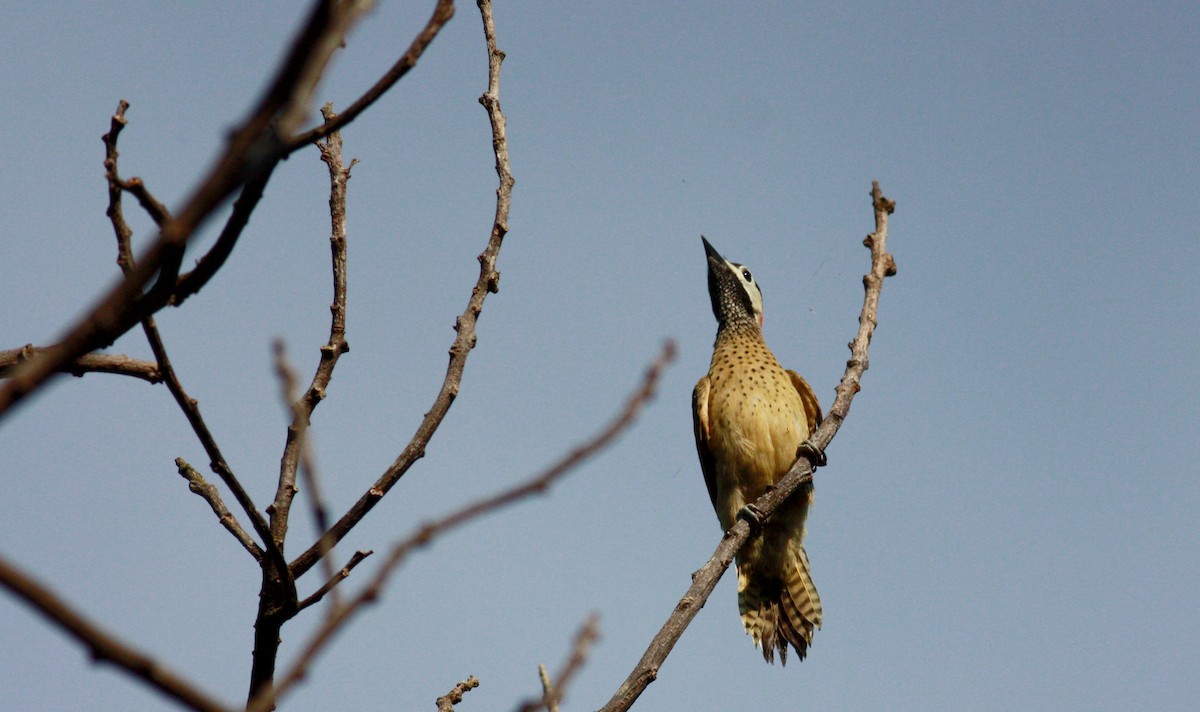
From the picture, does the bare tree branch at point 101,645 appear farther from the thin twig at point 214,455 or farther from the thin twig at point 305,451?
the thin twig at point 214,455

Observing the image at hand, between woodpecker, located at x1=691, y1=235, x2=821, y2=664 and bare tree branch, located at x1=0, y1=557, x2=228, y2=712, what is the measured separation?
6.01m

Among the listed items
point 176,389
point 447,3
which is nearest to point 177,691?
point 447,3

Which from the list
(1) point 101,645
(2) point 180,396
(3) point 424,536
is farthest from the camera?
(2) point 180,396

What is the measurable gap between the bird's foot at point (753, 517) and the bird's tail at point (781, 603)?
6.56ft

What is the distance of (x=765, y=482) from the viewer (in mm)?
7105

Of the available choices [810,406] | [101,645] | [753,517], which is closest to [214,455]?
[101,645]

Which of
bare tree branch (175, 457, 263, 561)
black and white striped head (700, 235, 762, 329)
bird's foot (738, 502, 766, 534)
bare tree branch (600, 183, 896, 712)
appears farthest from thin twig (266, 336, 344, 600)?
black and white striped head (700, 235, 762, 329)

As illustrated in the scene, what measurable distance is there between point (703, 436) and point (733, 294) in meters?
1.79

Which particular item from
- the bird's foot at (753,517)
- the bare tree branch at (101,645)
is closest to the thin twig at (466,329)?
the bare tree branch at (101,645)

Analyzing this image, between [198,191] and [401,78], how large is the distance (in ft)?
2.44

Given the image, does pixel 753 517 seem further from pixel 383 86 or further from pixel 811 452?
pixel 383 86

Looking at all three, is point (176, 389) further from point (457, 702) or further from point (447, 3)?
point (457, 702)

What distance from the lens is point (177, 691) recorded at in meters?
1.08

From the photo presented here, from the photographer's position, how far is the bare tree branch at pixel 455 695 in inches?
130
